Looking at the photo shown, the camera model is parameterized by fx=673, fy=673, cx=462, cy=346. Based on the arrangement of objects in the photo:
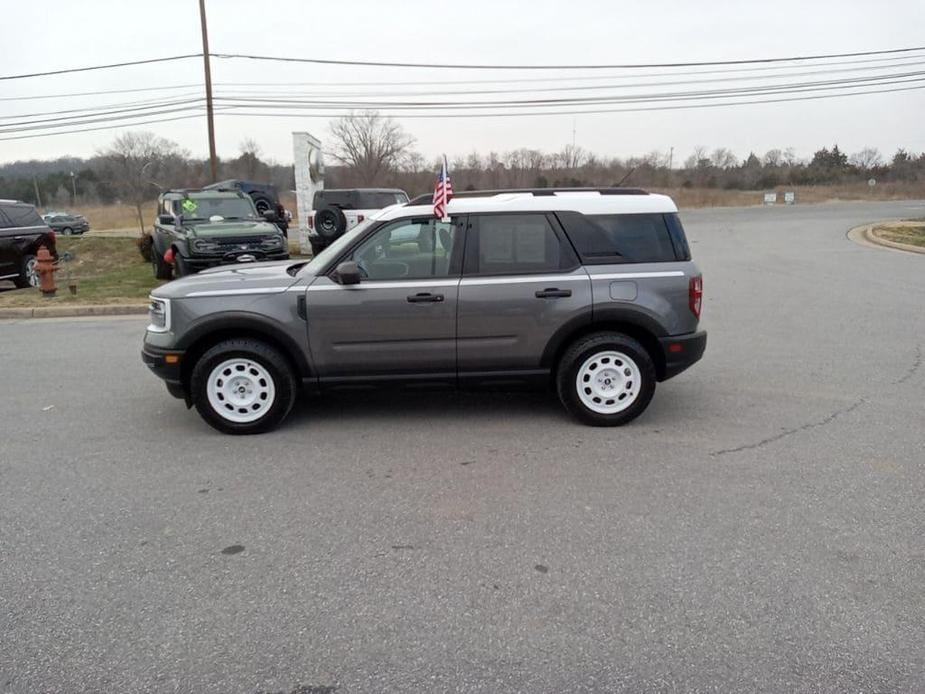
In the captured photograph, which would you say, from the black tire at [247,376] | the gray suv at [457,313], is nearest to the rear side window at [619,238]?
the gray suv at [457,313]

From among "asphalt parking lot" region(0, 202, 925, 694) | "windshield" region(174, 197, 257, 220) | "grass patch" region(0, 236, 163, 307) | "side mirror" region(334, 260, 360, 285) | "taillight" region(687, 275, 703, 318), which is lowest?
"asphalt parking lot" region(0, 202, 925, 694)

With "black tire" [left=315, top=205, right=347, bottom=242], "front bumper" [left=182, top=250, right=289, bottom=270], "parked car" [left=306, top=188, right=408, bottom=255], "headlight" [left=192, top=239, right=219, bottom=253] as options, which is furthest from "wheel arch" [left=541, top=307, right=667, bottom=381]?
"black tire" [left=315, top=205, right=347, bottom=242]

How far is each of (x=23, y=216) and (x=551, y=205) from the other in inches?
510

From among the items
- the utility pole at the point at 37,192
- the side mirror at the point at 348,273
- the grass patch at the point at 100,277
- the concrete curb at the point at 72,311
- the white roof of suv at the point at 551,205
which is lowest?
the concrete curb at the point at 72,311

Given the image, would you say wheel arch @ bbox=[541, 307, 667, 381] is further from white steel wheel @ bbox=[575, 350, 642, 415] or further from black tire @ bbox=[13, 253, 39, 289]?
black tire @ bbox=[13, 253, 39, 289]

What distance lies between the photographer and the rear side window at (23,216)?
44.6 feet

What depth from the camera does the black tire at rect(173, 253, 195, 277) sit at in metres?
12.9

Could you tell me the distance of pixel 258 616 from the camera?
2951 mm

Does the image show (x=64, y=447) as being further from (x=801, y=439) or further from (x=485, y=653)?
(x=801, y=439)

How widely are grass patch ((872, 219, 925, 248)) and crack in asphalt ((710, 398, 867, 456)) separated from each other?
16174 mm

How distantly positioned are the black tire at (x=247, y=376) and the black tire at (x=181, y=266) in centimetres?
831

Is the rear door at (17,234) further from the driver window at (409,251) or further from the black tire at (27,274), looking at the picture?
the driver window at (409,251)

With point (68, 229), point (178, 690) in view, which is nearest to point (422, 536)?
point (178, 690)

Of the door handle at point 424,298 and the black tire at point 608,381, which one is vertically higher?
the door handle at point 424,298
